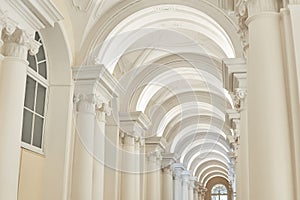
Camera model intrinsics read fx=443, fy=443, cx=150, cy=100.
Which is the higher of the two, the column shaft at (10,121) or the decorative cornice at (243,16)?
the decorative cornice at (243,16)

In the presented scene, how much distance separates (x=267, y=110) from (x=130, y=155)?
10074 mm

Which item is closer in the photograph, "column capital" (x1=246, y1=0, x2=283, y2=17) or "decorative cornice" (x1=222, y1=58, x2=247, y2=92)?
"column capital" (x1=246, y1=0, x2=283, y2=17)

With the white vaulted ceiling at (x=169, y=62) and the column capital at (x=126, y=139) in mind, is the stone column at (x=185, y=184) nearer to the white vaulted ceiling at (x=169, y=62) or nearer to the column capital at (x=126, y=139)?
the white vaulted ceiling at (x=169, y=62)

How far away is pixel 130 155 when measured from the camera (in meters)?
14.4

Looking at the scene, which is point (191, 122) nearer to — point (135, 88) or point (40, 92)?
point (135, 88)

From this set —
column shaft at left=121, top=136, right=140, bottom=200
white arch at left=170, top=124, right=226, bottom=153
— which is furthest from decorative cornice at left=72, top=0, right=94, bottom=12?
white arch at left=170, top=124, right=226, bottom=153

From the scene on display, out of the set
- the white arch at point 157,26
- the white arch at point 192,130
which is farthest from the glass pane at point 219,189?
the white arch at point 157,26

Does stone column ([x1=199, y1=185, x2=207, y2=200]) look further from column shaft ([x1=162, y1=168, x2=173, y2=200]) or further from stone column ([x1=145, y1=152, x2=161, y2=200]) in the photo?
stone column ([x1=145, y1=152, x2=161, y2=200])

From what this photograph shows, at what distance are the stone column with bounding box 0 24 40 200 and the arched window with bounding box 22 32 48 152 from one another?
A: 2.27m

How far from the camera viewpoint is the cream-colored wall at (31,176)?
8773 mm

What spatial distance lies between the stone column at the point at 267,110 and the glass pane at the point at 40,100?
19.7 ft

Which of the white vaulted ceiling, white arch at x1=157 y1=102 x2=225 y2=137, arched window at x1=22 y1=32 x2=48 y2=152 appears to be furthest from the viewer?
white arch at x1=157 y1=102 x2=225 y2=137

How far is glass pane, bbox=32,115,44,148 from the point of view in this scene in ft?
31.3

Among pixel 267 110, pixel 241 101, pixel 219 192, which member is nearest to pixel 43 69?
pixel 241 101
